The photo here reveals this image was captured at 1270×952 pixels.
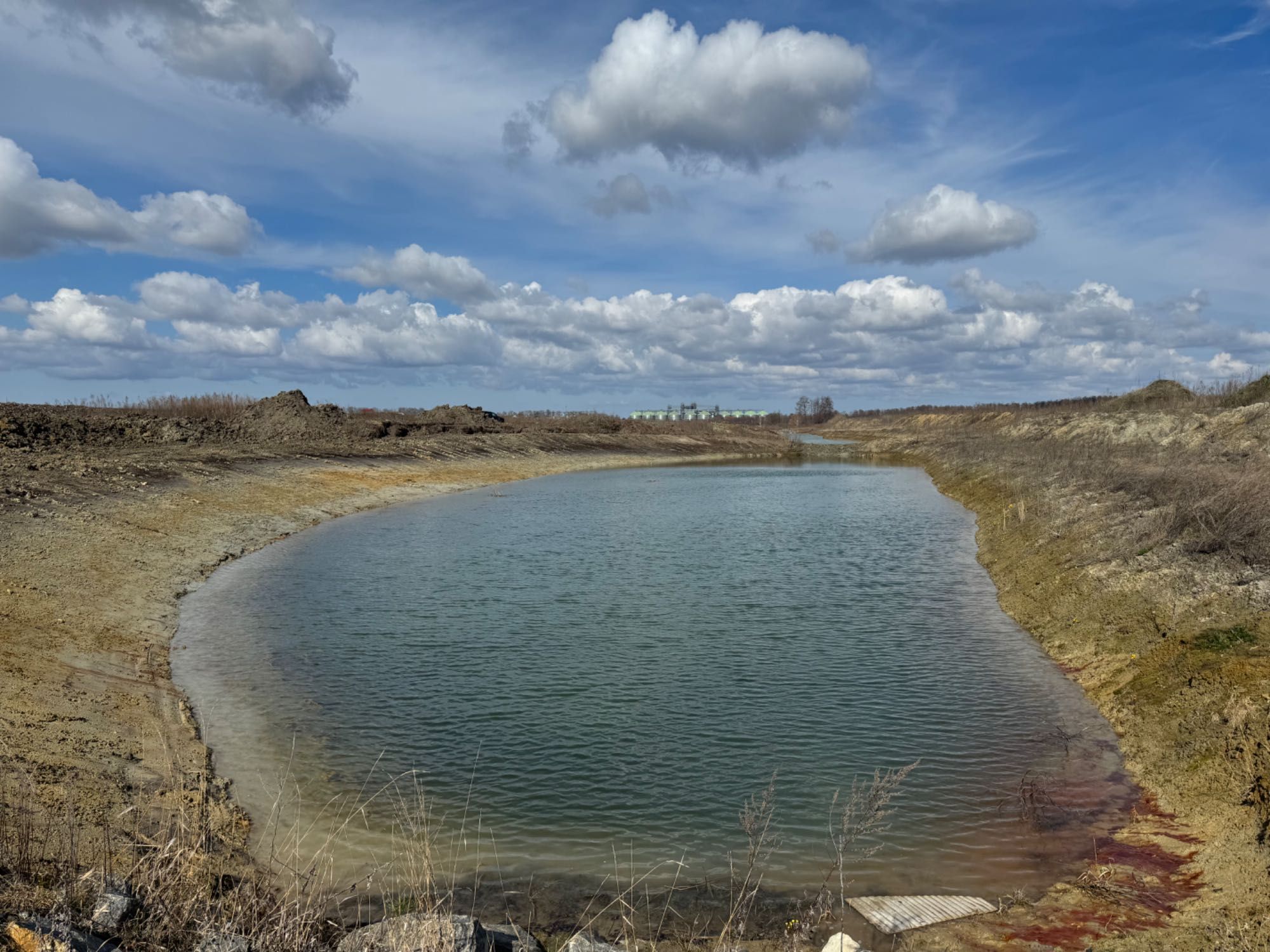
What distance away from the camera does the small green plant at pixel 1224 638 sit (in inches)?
482

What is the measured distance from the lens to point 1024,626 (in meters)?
18.7

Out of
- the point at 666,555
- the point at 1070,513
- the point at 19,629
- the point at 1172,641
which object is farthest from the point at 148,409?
the point at 1172,641

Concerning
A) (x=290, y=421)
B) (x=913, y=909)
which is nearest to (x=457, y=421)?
(x=290, y=421)

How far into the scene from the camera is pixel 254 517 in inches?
1335

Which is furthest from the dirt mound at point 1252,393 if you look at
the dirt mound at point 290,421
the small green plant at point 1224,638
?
the dirt mound at point 290,421

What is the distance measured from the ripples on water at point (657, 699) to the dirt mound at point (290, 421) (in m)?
35.3

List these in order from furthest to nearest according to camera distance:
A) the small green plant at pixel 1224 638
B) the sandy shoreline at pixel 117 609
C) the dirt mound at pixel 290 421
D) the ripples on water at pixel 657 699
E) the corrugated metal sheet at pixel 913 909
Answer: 1. the dirt mound at pixel 290 421
2. the small green plant at pixel 1224 638
3. the sandy shoreline at pixel 117 609
4. the ripples on water at pixel 657 699
5. the corrugated metal sheet at pixel 913 909

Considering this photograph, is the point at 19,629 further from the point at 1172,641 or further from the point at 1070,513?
the point at 1070,513

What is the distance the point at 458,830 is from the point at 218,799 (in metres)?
2.98

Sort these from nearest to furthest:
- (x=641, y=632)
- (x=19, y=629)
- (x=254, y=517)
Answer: (x=19, y=629)
(x=641, y=632)
(x=254, y=517)

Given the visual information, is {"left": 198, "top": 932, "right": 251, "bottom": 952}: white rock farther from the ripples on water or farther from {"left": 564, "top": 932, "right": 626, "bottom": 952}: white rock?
the ripples on water

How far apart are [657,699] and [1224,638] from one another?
878cm

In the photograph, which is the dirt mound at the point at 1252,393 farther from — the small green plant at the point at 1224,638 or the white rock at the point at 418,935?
the white rock at the point at 418,935

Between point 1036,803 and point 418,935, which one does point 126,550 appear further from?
point 1036,803
